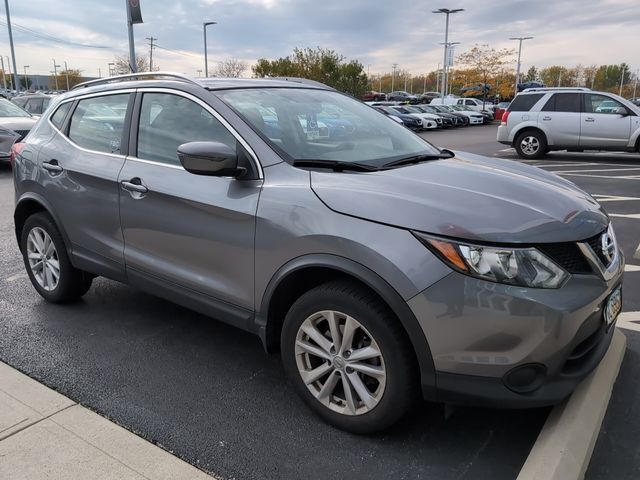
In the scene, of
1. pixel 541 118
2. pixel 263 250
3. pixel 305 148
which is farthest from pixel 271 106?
pixel 541 118

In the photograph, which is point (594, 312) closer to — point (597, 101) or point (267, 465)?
point (267, 465)

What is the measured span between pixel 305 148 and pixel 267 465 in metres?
1.63

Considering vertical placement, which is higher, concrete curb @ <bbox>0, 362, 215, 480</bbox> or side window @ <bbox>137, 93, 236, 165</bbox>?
side window @ <bbox>137, 93, 236, 165</bbox>

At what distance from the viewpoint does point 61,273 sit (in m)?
4.20

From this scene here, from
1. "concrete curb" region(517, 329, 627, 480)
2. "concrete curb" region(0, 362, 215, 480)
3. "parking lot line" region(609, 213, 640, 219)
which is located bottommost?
"concrete curb" region(0, 362, 215, 480)

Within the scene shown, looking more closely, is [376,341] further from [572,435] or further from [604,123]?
[604,123]

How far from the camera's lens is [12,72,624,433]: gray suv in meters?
2.23

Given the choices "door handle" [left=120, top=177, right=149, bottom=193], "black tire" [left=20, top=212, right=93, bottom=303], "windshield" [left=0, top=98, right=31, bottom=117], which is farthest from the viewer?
"windshield" [left=0, top=98, right=31, bottom=117]

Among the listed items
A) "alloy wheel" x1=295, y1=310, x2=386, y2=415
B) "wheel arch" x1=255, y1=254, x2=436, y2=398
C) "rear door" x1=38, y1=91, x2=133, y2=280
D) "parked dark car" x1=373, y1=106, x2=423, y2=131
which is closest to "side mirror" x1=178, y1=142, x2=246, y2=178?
"wheel arch" x1=255, y1=254, x2=436, y2=398

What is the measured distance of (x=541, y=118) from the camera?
46.9ft

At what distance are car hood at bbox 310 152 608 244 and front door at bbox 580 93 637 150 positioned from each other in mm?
12213

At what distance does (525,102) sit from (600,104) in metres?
1.76

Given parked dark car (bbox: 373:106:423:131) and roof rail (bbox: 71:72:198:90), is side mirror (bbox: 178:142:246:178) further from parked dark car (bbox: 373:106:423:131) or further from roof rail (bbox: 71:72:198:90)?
parked dark car (bbox: 373:106:423:131)

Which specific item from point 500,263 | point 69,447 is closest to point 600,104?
point 500,263
